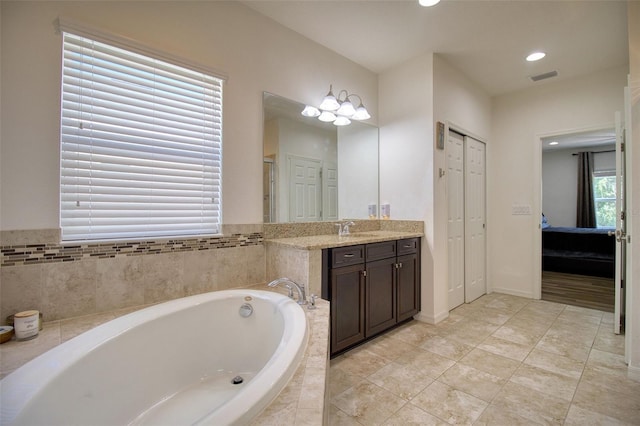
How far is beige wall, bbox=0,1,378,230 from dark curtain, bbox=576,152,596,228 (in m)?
6.50

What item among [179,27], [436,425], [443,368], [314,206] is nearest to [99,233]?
[179,27]

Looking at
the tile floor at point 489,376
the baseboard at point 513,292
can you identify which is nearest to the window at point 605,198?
the baseboard at point 513,292

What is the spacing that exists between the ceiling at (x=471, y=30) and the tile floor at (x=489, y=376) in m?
2.68

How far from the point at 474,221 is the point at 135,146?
12.0 feet

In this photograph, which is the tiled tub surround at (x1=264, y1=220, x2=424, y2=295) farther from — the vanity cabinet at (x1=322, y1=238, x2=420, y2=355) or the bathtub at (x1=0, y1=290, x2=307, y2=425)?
the bathtub at (x1=0, y1=290, x2=307, y2=425)

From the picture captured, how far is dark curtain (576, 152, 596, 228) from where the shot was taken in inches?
252

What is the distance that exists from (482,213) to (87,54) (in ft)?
13.8

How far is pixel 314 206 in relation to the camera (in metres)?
2.73

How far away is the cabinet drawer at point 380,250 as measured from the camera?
2377mm

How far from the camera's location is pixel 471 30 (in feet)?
8.38

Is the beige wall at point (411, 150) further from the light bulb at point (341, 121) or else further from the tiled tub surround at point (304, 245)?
the light bulb at point (341, 121)

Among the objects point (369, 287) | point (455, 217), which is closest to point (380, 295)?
point (369, 287)

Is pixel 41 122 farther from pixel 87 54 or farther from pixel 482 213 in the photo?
pixel 482 213

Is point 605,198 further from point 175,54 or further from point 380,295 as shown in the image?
point 175,54
